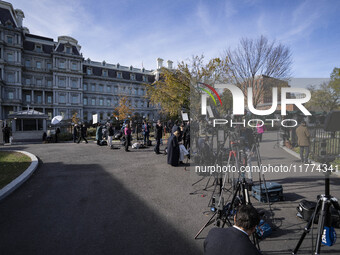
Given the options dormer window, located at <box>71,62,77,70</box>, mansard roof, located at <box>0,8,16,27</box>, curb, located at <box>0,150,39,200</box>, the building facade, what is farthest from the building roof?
mansard roof, located at <box>0,8,16,27</box>

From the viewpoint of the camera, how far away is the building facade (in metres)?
45.3

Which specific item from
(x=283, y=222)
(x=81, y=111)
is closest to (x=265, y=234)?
(x=283, y=222)

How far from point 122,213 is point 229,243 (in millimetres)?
3086

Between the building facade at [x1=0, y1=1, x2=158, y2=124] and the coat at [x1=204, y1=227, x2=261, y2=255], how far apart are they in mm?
39035

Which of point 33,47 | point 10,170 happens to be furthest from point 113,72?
point 10,170

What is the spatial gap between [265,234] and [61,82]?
61480mm

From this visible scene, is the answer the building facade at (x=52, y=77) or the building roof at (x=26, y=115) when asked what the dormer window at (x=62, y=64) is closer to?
the building facade at (x=52, y=77)

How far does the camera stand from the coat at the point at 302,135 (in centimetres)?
548

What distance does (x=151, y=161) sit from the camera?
32.2 feet

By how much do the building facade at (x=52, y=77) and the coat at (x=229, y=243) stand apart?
39035 mm

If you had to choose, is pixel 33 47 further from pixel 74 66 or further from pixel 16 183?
pixel 16 183

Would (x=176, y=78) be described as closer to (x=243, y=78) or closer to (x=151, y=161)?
(x=243, y=78)

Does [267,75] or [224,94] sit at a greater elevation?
[267,75]

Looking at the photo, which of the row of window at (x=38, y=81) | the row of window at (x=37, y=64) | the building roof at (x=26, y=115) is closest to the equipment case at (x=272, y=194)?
the building roof at (x=26, y=115)
